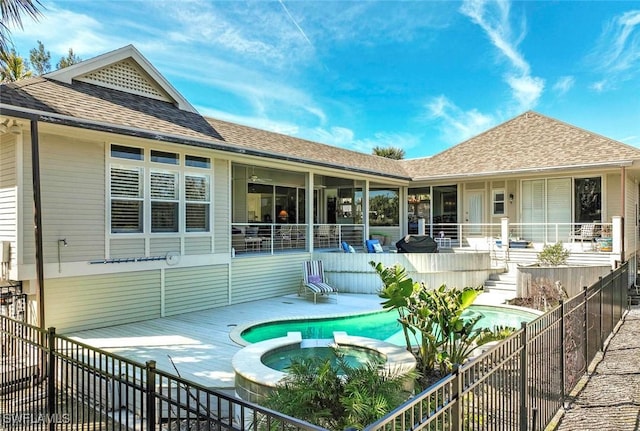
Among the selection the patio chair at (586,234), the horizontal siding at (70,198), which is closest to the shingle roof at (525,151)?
the patio chair at (586,234)

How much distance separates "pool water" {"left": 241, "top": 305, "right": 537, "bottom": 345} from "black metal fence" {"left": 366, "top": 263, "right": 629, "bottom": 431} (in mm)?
3427

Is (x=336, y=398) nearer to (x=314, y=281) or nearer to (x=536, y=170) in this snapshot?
(x=314, y=281)

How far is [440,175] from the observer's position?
19.1 meters

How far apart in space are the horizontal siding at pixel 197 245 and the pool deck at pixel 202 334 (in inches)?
67.4

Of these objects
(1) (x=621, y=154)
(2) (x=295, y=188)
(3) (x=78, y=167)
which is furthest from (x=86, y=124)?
(1) (x=621, y=154)

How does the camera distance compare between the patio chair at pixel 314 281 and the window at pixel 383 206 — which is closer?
the patio chair at pixel 314 281

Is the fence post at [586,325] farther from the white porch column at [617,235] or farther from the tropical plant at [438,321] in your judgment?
the white porch column at [617,235]

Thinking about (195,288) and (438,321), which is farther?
(195,288)

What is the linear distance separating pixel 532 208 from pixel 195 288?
1471cm

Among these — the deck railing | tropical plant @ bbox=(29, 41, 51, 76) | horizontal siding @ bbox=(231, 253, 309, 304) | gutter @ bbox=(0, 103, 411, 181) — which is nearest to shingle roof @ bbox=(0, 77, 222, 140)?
gutter @ bbox=(0, 103, 411, 181)

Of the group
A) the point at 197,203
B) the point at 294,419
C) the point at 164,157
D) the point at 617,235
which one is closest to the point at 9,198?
the point at 164,157

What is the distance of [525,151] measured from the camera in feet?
61.1

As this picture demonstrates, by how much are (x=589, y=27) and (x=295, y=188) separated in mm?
15172

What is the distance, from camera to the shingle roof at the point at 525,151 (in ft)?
52.5
